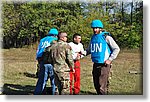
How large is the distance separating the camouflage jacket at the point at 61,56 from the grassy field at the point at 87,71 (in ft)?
0.72

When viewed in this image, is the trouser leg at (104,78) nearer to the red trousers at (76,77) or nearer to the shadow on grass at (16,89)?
the red trousers at (76,77)

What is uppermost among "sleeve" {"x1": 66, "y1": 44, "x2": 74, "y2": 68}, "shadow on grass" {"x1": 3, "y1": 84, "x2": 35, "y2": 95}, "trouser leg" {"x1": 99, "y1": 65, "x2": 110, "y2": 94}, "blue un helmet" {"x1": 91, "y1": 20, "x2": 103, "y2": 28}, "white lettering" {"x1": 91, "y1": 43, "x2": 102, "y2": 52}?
"blue un helmet" {"x1": 91, "y1": 20, "x2": 103, "y2": 28}

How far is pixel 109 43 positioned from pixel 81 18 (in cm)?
54

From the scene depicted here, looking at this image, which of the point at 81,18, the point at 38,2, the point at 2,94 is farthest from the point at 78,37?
the point at 2,94

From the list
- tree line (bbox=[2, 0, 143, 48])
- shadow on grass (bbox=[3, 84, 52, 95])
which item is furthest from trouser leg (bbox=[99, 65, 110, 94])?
shadow on grass (bbox=[3, 84, 52, 95])

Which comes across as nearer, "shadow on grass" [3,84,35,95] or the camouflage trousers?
the camouflage trousers

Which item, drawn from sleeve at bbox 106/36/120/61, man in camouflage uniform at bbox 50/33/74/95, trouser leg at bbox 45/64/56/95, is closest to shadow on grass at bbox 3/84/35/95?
trouser leg at bbox 45/64/56/95

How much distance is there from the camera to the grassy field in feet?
26.3

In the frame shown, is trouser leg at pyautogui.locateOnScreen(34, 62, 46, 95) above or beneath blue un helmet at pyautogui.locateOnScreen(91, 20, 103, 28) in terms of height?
beneath

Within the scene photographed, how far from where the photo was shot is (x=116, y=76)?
8.05 meters

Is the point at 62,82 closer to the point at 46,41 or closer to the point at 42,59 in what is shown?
the point at 42,59

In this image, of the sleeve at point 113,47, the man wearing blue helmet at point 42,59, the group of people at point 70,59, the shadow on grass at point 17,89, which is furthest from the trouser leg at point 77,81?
the shadow on grass at point 17,89

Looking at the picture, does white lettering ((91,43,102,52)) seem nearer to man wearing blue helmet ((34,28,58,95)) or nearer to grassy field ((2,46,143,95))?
grassy field ((2,46,143,95))

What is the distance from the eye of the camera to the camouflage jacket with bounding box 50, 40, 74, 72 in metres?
7.95
